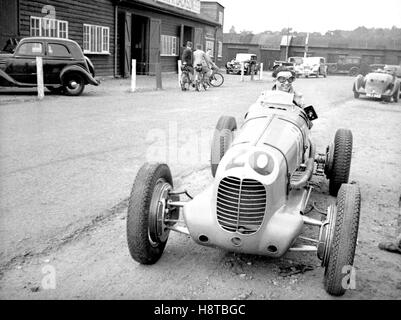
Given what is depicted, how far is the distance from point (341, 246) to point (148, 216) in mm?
1338

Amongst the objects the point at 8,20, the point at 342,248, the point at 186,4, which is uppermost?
the point at 186,4

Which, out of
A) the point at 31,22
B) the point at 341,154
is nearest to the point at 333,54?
the point at 31,22

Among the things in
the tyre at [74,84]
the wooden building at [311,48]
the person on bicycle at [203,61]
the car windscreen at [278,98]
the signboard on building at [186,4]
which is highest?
the signboard on building at [186,4]

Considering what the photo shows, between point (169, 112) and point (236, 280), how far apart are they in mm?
8302

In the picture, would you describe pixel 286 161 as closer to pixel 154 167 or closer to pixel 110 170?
pixel 154 167

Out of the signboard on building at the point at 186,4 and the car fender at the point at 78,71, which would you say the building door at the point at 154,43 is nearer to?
the signboard on building at the point at 186,4

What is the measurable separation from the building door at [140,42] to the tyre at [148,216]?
72.7 ft

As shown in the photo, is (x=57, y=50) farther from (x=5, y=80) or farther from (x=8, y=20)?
(x=8, y=20)

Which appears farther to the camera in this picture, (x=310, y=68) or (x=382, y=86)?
(x=310, y=68)

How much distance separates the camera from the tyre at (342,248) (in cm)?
292

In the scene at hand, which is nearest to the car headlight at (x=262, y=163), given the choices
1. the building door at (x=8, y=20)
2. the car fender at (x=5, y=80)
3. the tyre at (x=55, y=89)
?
the car fender at (x=5, y=80)

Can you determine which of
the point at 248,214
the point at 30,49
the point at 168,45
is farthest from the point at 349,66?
the point at 248,214

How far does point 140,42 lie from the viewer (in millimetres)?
25594

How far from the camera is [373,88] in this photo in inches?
714
